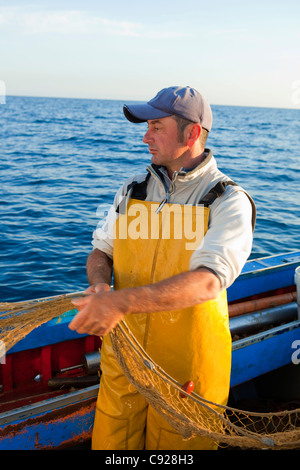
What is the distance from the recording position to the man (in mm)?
2379

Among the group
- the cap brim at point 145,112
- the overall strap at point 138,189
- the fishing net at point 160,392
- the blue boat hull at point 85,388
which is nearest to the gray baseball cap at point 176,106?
the cap brim at point 145,112

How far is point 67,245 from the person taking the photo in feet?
32.3

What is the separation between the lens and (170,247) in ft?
8.04

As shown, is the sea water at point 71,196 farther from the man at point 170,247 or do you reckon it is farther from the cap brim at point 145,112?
the cap brim at point 145,112

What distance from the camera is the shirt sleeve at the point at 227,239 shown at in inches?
80.9

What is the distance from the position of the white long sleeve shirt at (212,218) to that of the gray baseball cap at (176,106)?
0.26 m

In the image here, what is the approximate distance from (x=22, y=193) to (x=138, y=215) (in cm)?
1199

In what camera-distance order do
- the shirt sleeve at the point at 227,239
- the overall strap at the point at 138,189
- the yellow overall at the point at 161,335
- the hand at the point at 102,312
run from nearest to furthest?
1. the hand at the point at 102,312
2. the shirt sleeve at the point at 227,239
3. the yellow overall at the point at 161,335
4. the overall strap at the point at 138,189

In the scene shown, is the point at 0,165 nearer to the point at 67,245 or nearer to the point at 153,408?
the point at 67,245

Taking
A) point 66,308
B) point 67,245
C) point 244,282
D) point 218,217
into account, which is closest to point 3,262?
point 67,245

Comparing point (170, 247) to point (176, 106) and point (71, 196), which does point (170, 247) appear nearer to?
point (176, 106)

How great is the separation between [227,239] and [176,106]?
0.83 m
